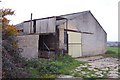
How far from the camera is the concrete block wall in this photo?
13.3 meters

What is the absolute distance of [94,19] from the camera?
2038 centimetres

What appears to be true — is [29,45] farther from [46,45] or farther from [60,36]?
[60,36]

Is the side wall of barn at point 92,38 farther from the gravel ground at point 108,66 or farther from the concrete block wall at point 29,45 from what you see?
the concrete block wall at point 29,45

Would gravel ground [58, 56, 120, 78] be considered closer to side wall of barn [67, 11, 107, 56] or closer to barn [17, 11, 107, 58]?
barn [17, 11, 107, 58]

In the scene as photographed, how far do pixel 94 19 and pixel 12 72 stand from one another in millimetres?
15057

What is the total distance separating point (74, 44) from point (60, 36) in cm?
215

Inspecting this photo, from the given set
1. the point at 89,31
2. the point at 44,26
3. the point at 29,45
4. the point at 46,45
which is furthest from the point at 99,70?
the point at 89,31

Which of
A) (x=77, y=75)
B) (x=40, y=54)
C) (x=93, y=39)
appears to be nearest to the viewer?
(x=77, y=75)

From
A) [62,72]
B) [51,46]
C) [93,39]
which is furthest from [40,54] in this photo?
[93,39]

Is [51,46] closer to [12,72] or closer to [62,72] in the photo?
[62,72]

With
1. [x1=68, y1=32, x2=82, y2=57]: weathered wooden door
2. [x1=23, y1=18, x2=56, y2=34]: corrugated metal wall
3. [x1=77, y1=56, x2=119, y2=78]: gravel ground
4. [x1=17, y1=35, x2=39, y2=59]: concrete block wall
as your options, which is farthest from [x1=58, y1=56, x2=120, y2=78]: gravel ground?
[x1=23, y1=18, x2=56, y2=34]: corrugated metal wall

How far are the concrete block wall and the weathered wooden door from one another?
138 inches

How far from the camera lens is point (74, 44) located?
16.6 m

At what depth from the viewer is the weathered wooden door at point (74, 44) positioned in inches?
629
